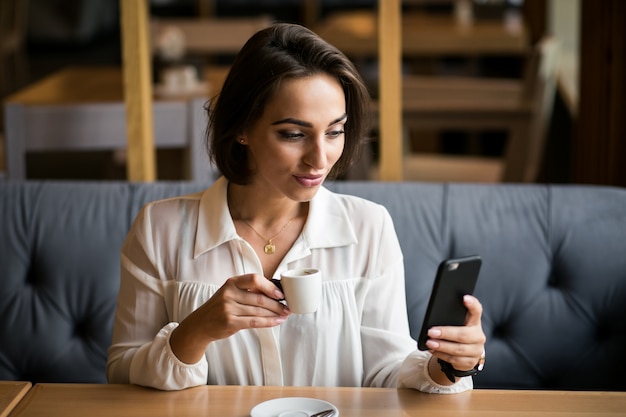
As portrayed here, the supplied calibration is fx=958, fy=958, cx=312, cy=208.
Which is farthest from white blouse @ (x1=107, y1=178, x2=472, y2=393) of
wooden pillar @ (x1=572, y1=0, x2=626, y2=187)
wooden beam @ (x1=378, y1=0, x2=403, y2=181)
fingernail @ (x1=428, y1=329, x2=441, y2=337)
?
wooden pillar @ (x1=572, y1=0, x2=626, y2=187)

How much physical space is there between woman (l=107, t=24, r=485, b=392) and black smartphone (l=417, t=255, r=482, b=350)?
0.11m

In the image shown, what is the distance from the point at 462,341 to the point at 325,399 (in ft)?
0.76

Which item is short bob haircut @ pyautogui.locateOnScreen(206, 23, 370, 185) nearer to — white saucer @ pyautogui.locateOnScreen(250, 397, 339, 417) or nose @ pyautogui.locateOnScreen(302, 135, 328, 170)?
nose @ pyautogui.locateOnScreen(302, 135, 328, 170)

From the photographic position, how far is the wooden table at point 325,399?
1.47 meters

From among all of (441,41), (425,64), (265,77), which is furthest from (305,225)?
(425,64)

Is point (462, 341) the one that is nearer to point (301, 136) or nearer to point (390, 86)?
point (301, 136)

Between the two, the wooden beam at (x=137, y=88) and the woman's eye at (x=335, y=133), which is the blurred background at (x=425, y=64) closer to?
the wooden beam at (x=137, y=88)

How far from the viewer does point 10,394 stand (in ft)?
5.05

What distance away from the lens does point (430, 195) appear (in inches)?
87.7

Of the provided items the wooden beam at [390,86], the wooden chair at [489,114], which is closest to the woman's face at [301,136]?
the wooden beam at [390,86]

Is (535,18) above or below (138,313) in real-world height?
above

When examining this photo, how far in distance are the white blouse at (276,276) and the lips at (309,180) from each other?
182mm

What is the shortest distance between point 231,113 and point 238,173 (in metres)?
0.12

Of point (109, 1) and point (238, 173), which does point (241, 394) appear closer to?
point (238, 173)
